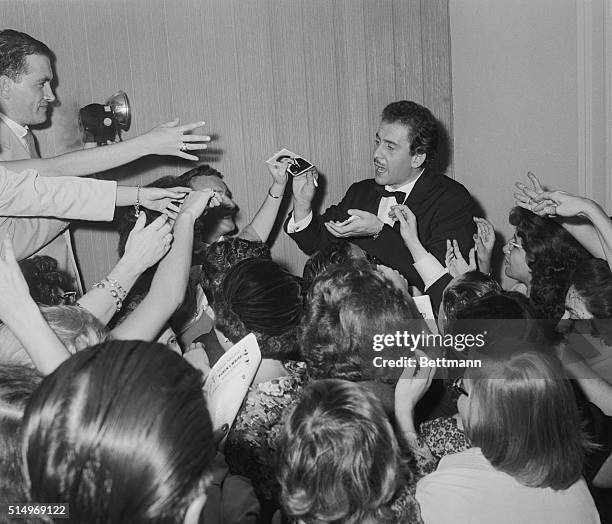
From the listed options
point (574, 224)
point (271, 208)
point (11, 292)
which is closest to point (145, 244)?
point (11, 292)

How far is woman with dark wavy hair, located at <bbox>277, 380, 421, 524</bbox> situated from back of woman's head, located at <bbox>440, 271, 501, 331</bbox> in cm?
82

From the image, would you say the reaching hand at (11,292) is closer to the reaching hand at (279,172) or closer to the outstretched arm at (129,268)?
the outstretched arm at (129,268)

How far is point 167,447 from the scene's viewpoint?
678mm

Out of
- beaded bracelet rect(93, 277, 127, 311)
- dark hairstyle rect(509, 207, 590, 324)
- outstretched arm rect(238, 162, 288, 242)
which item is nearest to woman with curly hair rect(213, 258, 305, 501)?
beaded bracelet rect(93, 277, 127, 311)

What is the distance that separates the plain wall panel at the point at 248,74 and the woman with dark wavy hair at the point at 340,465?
199 centimetres

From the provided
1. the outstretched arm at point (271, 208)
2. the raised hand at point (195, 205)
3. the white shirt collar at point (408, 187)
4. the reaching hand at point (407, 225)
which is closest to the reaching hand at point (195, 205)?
the raised hand at point (195, 205)

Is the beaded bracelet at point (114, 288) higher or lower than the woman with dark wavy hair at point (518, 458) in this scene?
higher

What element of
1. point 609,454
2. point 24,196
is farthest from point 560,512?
point 24,196

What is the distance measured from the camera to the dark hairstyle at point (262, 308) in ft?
4.84

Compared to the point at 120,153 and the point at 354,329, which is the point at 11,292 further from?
the point at 120,153

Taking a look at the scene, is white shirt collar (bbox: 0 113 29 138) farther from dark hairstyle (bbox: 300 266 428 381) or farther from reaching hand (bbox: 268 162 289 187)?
dark hairstyle (bbox: 300 266 428 381)

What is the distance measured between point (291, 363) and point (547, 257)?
3.72ft

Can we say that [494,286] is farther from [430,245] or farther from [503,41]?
[503,41]

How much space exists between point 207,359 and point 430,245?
4.41 ft
